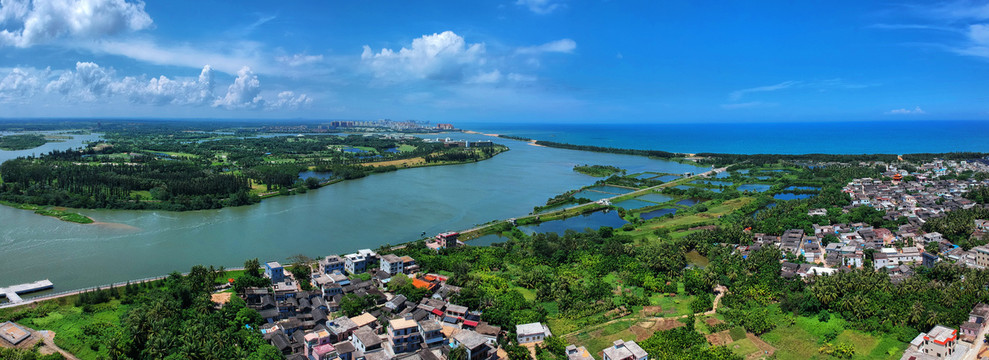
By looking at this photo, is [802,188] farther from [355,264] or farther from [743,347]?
[355,264]

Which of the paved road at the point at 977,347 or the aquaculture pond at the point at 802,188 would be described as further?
the aquaculture pond at the point at 802,188

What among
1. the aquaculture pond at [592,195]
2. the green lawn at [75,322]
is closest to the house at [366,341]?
the green lawn at [75,322]

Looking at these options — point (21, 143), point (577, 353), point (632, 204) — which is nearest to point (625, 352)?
point (577, 353)

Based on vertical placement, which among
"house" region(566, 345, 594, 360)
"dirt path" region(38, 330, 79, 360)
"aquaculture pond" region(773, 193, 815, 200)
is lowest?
"dirt path" region(38, 330, 79, 360)

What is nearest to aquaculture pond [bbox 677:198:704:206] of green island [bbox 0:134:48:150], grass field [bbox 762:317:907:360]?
grass field [bbox 762:317:907:360]

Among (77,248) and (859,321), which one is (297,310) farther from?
(859,321)

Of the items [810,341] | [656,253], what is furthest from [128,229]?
[810,341]

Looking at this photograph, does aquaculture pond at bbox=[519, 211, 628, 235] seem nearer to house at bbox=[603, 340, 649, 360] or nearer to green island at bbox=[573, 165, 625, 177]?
house at bbox=[603, 340, 649, 360]

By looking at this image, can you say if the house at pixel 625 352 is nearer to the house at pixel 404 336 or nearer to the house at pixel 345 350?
the house at pixel 404 336
